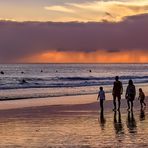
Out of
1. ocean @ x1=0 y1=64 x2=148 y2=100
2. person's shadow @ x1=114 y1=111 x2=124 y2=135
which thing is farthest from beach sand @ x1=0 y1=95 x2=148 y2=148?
ocean @ x1=0 y1=64 x2=148 y2=100

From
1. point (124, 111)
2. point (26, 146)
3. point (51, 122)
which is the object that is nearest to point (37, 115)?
point (51, 122)

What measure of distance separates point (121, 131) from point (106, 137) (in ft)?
5.05

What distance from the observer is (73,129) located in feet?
54.9

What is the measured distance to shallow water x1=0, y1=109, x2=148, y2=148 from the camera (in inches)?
537

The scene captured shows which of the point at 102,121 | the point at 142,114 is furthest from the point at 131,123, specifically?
the point at 142,114

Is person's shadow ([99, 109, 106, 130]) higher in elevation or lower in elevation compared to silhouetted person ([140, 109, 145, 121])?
higher

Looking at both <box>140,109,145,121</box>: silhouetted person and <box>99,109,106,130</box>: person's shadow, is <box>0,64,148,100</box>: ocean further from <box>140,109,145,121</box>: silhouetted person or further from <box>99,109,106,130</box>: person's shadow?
<box>99,109,106,130</box>: person's shadow

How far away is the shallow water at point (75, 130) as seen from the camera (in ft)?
Result: 44.7

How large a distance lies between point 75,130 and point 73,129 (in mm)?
321

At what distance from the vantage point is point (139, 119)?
20.2m

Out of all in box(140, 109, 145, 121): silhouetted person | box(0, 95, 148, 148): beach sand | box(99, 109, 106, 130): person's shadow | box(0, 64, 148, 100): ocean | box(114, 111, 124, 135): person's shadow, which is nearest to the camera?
box(0, 95, 148, 148): beach sand

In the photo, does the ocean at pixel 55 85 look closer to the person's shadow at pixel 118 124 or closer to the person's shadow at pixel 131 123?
the person's shadow at pixel 118 124

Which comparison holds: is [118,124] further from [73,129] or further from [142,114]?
[142,114]

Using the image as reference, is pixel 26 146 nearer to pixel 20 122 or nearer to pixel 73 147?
pixel 73 147
